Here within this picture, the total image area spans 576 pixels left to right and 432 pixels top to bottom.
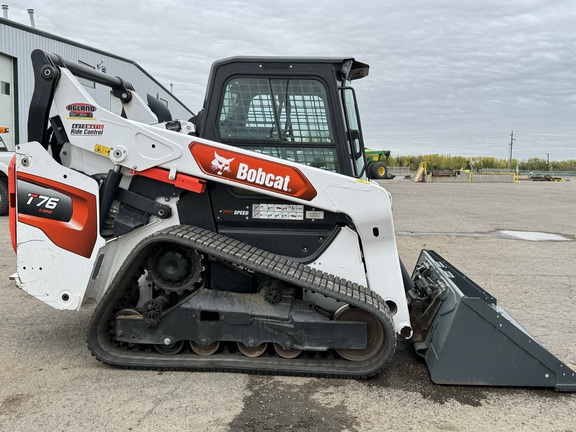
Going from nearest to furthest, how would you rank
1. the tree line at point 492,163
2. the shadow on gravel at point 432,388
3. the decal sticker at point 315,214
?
the shadow on gravel at point 432,388
the decal sticker at point 315,214
the tree line at point 492,163

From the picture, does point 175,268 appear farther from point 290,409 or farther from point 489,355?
point 489,355

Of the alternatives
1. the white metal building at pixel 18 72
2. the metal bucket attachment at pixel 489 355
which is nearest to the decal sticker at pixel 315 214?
the metal bucket attachment at pixel 489 355

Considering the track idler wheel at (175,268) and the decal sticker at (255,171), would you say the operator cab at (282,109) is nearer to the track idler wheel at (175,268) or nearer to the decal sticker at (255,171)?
the decal sticker at (255,171)

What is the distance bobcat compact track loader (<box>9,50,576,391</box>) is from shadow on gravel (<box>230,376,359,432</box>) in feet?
0.41

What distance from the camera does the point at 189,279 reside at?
430 cm

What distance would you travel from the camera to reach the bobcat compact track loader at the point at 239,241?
4.15 meters

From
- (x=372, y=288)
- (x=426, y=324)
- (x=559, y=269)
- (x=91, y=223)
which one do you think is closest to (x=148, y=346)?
(x=91, y=223)

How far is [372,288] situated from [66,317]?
10.4 feet

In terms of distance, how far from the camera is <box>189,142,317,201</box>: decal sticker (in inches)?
169

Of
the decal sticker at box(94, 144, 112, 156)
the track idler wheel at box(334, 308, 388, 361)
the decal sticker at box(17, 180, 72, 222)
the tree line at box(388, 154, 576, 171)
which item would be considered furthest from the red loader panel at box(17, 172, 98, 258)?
the tree line at box(388, 154, 576, 171)

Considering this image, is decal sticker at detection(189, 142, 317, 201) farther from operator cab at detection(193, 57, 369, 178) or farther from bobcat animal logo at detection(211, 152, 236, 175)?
operator cab at detection(193, 57, 369, 178)

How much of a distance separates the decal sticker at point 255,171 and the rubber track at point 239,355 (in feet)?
1.69

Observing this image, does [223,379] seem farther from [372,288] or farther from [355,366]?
[372,288]

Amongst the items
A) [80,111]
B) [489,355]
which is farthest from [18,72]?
[489,355]
